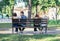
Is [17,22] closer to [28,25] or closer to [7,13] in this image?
[28,25]

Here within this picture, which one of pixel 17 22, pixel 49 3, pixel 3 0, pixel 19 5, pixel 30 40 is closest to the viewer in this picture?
pixel 30 40

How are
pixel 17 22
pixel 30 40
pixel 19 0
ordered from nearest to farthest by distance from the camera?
pixel 30 40
pixel 17 22
pixel 19 0

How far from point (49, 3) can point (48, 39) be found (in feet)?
61.5

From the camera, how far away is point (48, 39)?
10.9 metres

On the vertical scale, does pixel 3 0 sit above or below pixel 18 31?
above

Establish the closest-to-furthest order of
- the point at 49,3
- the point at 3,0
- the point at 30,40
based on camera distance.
Answer: the point at 30,40 < the point at 3,0 < the point at 49,3

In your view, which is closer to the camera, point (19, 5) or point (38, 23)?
point (38, 23)

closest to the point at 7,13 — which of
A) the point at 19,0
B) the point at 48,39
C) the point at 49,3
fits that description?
the point at 19,0

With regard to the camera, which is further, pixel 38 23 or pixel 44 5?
pixel 44 5

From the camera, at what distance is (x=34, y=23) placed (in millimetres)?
13805

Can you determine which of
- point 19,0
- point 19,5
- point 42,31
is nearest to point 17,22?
point 42,31

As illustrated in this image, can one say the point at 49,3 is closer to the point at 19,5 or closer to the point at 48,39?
the point at 19,5

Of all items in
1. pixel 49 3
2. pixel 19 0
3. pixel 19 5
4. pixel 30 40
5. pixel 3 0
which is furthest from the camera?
pixel 19 0

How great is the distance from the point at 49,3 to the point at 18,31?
15.7m
